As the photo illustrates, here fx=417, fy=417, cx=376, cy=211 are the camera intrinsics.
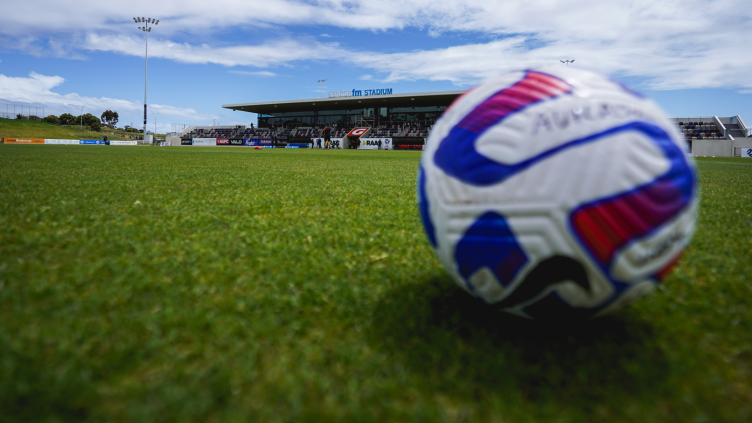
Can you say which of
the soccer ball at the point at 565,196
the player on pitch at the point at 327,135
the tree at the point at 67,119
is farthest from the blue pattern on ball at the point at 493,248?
the tree at the point at 67,119

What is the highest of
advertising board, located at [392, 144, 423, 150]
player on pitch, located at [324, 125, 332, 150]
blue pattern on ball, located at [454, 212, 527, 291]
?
player on pitch, located at [324, 125, 332, 150]

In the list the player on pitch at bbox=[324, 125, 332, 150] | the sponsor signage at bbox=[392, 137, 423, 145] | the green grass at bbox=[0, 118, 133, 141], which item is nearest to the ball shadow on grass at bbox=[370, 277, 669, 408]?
the sponsor signage at bbox=[392, 137, 423, 145]

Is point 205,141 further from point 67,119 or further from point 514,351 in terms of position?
Result: point 514,351

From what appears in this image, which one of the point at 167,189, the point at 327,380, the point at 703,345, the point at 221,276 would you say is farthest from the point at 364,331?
the point at 167,189

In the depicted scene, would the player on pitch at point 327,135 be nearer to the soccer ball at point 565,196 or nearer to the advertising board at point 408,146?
the advertising board at point 408,146

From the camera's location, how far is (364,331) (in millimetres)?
1665

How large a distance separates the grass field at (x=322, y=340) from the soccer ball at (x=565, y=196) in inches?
10.2

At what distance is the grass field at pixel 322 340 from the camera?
48.7 inches

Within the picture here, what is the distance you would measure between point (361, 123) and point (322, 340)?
56925mm

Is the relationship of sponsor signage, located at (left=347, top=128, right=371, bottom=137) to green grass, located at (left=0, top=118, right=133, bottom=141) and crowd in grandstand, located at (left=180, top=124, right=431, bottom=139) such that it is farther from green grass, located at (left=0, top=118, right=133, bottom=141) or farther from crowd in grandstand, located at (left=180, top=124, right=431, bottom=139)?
green grass, located at (left=0, top=118, right=133, bottom=141)

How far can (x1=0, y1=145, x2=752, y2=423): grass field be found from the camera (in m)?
1.24

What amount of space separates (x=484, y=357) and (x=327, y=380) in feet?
1.89

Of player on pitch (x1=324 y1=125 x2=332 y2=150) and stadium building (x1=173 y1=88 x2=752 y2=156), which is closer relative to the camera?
stadium building (x1=173 y1=88 x2=752 y2=156)

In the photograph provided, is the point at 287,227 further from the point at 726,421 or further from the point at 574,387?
the point at 726,421
